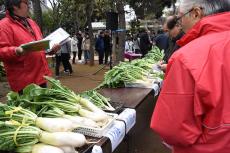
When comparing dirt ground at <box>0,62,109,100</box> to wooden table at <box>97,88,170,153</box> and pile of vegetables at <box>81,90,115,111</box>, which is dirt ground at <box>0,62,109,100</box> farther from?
pile of vegetables at <box>81,90,115,111</box>

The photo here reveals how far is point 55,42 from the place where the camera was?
468 cm

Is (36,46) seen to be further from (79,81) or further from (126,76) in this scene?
(79,81)

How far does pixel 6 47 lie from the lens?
417cm

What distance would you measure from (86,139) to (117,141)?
408 millimetres

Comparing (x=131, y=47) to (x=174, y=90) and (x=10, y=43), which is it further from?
(x=174, y=90)

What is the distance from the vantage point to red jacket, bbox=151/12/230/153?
76.0 inches

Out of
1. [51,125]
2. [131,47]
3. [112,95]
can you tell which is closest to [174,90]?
[51,125]

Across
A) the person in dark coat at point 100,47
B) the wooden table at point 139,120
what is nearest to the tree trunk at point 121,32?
the person in dark coat at point 100,47

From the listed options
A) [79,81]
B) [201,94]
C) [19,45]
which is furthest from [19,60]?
[79,81]

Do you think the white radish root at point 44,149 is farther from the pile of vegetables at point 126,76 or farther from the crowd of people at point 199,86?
the pile of vegetables at point 126,76

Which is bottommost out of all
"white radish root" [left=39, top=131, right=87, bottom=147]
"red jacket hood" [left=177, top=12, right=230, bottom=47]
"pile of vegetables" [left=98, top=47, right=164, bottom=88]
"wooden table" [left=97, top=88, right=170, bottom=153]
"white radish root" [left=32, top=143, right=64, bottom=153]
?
"wooden table" [left=97, top=88, right=170, bottom=153]

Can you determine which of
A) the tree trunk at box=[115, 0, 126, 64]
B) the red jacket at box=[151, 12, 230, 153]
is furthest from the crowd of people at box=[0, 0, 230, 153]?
the tree trunk at box=[115, 0, 126, 64]

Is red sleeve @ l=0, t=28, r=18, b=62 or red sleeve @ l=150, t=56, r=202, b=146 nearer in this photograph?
red sleeve @ l=150, t=56, r=202, b=146

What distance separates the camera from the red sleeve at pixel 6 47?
4.08 metres
